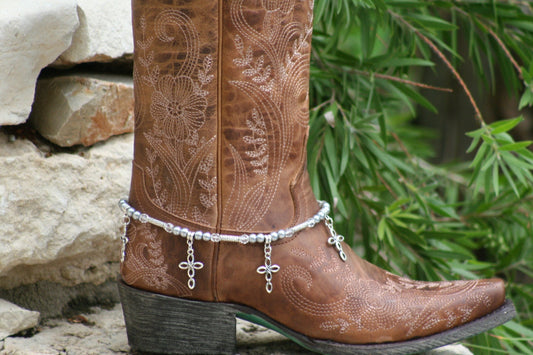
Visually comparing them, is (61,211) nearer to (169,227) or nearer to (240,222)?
(169,227)

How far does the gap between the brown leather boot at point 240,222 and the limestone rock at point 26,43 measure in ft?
0.69

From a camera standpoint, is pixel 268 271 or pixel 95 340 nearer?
pixel 268 271

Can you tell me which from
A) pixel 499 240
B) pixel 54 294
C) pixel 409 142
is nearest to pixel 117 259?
pixel 54 294

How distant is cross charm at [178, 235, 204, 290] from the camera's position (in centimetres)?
101

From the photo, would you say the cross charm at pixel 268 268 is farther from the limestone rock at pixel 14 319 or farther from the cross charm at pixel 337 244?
the limestone rock at pixel 14 319

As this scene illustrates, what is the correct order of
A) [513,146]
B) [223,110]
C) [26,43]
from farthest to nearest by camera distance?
[513,146] < [26,43] < [223,110]

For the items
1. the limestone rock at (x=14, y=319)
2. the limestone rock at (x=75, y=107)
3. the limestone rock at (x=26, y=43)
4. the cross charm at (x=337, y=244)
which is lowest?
the limestone rock at (x=14, y=319)

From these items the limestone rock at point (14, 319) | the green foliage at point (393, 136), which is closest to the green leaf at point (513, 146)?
the green foliage at point (393, 136)

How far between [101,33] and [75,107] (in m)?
0.16

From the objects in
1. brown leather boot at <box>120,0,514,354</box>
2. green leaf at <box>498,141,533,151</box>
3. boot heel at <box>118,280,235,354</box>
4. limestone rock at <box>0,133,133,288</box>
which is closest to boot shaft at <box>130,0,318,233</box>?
brown leather boot at <box>120,0,514,354</box>

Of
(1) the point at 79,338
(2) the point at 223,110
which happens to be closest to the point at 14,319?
(1) the point at 79,338

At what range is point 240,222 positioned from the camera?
1.01 meters

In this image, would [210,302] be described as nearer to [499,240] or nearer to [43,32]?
[43,32]

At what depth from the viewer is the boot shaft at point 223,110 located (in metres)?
0.95
